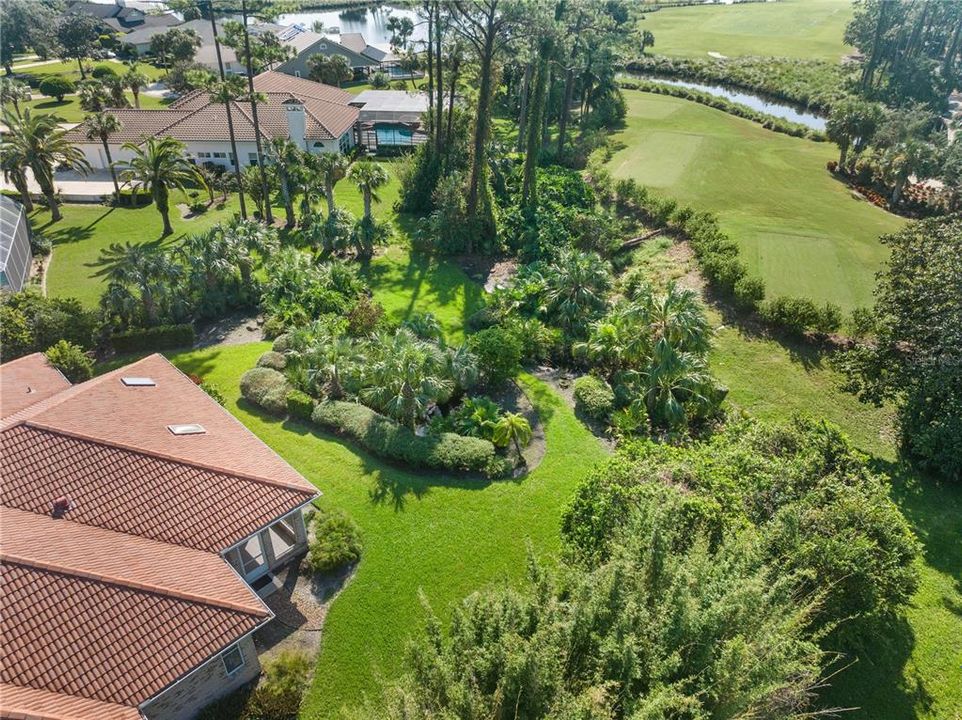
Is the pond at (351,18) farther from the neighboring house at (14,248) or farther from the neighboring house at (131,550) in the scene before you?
the neighboring house at (131,550)

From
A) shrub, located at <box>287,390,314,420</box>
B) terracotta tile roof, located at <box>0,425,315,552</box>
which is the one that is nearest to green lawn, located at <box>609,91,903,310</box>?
shrub, located at <box>287,390,314,420</box>

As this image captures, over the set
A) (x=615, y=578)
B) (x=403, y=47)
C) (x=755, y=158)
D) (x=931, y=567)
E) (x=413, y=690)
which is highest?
(x=403, y=47)

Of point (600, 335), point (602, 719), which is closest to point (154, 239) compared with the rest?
point (600, 335)

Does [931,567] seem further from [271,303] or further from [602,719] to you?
[271,303]

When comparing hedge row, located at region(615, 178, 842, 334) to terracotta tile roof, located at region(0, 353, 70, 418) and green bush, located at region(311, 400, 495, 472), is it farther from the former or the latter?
terracotta tile roof, located at region(0, 353, 70, 418)

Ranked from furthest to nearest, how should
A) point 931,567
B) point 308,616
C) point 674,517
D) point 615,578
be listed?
point 931,567, point 308,616, point 674,517, point 615,578

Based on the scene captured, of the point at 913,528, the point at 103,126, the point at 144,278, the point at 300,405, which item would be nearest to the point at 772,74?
the point at 913,528

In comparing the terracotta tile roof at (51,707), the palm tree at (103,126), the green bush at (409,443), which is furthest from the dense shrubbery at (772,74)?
the terracotta tile roof at (51,707)
